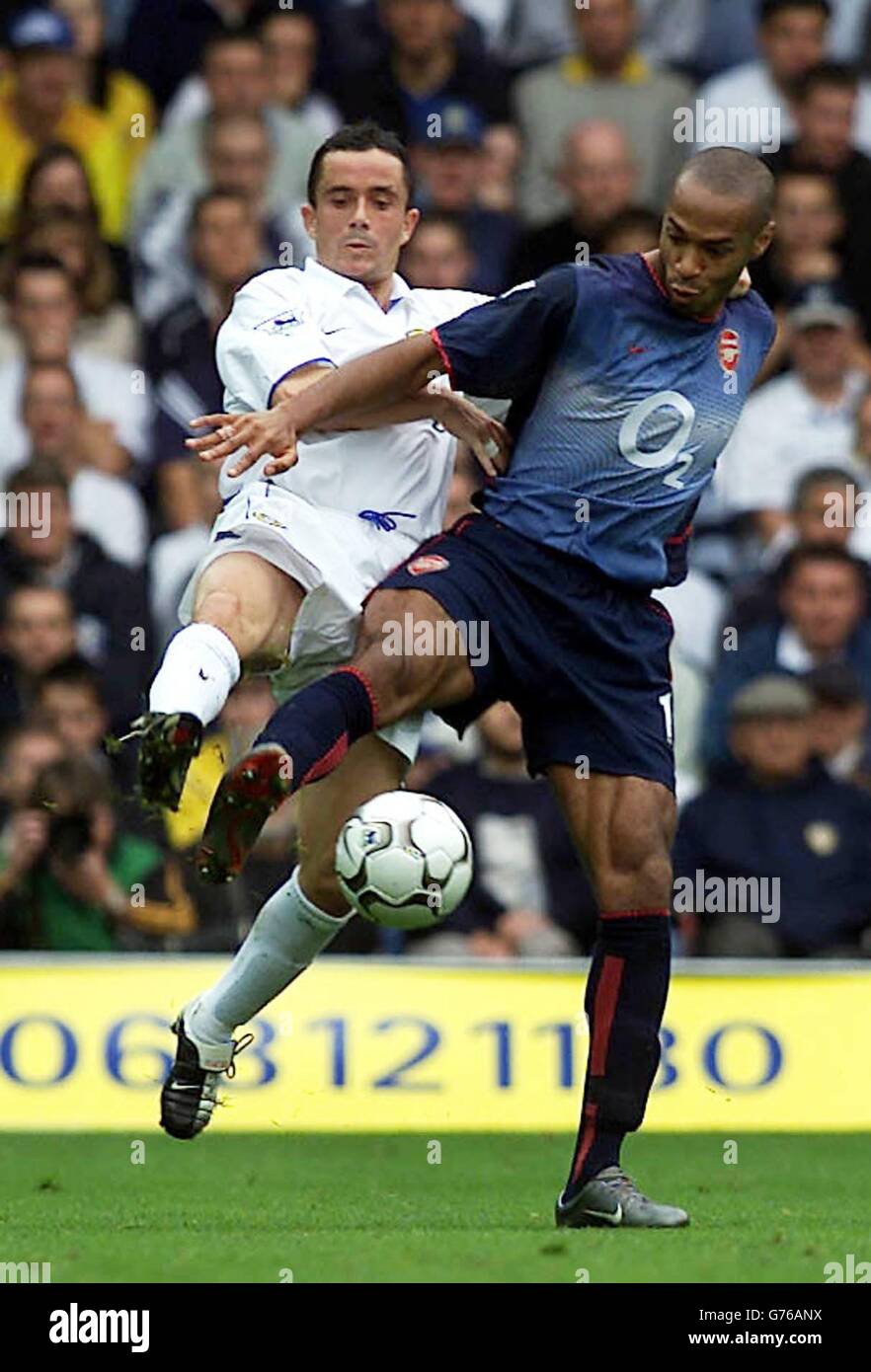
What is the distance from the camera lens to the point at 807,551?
12148 millimetres

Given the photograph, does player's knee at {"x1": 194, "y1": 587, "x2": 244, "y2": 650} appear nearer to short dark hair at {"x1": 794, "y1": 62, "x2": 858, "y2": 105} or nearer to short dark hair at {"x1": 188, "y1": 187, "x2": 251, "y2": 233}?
short dark hair at {"x1": 188, "y1": 187, "x2": 251, "y2": 233}

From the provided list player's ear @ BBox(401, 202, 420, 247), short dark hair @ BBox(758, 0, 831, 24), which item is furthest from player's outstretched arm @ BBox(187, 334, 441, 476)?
short dark hair @ BBox(758, 0, 831, 24)

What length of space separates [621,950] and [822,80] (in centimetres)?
687

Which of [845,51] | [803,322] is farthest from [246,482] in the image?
[845,51]

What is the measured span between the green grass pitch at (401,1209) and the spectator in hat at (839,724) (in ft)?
7.47

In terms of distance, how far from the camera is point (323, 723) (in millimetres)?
6727

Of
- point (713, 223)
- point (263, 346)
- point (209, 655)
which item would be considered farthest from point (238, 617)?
point (713, 223)

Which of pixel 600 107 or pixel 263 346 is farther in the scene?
pixel 600 107

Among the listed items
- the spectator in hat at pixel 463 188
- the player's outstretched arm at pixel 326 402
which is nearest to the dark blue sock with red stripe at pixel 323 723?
the player's outstretched arm at pixel 326 402

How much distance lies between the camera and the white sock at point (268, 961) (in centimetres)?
775

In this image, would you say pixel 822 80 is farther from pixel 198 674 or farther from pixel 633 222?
pixel 198 674

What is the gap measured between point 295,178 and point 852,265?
2642mm

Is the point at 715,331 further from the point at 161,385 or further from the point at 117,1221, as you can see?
the point at 161,385

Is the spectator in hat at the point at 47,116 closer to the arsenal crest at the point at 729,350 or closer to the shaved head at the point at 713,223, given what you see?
the arsenal crest at the point at 729,350
